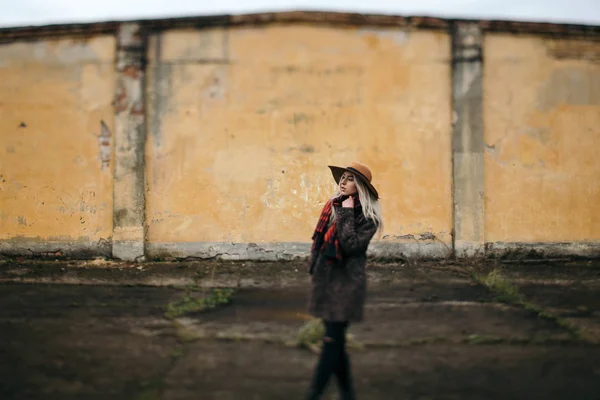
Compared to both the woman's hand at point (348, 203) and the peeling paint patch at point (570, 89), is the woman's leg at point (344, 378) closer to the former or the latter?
the woman's hand at point (348, 203)

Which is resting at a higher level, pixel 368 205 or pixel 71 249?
pixel 368 205

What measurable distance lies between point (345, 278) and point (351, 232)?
10.4 inches

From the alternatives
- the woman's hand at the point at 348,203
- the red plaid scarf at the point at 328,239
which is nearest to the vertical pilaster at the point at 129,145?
the red plaid scarf at the point at 328,239

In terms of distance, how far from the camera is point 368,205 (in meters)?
3.07

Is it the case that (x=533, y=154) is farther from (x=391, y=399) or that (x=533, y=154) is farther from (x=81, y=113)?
(x=81, y=113)

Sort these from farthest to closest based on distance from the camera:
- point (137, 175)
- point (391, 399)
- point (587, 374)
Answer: point (137, 175) < point (587, 374) < point (391, 399)

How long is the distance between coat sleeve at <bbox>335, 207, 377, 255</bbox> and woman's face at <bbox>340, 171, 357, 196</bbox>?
113 mm

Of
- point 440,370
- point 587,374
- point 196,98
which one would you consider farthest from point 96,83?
point 587,374

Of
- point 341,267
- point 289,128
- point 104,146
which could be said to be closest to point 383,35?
point 289,128

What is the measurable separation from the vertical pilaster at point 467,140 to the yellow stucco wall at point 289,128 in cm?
14

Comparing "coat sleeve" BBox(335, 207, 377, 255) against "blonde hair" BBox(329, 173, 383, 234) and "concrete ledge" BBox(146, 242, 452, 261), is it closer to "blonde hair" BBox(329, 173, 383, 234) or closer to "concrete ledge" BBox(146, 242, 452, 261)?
"blonde hair" BBox(329, 173, 383, 234)

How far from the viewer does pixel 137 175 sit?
7.57 m

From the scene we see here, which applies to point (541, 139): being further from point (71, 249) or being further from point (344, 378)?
point (71, 249)

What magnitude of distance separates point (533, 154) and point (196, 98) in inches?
200
